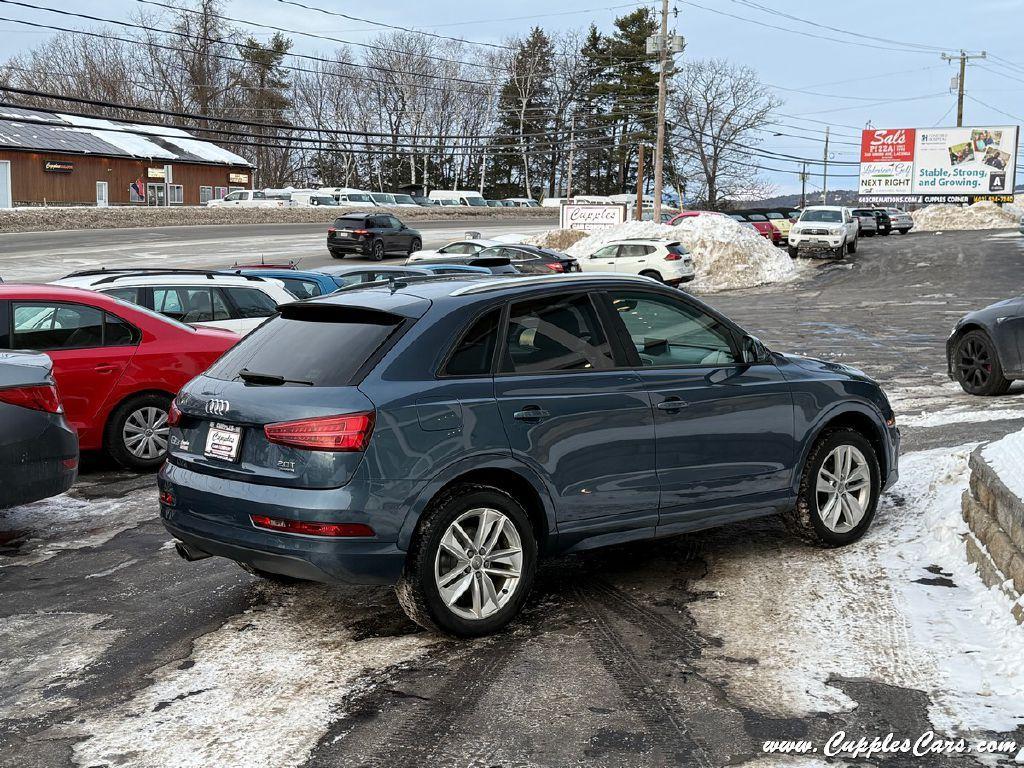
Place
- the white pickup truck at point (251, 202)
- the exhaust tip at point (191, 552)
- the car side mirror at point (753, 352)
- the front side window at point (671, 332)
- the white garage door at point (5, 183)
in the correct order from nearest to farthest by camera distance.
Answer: the exhaust tip at point (191, 552) < the front side window at point (671, 332) < the car side mirror at point (753, 352) < the white garage door at point (5, 183) < the white pickup truck at point (251, 202)

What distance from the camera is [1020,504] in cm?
516

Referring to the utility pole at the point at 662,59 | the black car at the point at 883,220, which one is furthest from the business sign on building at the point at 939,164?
the utility pole at the point at 662,59

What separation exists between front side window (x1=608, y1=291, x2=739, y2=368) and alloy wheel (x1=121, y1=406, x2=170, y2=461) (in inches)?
202

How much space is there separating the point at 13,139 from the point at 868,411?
5757 cm

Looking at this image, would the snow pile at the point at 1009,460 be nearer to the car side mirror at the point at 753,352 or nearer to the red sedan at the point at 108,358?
the car side mirror at the point at 753,352

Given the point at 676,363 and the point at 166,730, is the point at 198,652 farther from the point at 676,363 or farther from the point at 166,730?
the point at 676,363

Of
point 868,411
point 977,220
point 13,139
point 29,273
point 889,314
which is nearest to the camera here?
point 868,411

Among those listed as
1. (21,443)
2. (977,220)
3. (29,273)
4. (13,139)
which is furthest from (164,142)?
(21,443)

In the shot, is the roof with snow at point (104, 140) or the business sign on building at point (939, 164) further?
the business sign on building at point (939, 164)

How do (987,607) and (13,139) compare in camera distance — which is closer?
(987,607)

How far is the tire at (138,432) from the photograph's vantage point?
358 inches

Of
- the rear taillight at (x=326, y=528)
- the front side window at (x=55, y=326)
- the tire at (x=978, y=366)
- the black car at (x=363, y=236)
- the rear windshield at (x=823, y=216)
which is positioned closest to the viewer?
the rear taillight at (x=326, y=528)

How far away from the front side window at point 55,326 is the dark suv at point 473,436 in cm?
406

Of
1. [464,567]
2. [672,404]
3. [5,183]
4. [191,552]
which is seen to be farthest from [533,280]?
[5,183]
